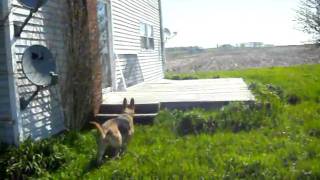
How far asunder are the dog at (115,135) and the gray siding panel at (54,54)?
5.16ft

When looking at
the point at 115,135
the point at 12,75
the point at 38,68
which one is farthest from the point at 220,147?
the point at 12,75

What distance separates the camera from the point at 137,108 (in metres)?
9.43

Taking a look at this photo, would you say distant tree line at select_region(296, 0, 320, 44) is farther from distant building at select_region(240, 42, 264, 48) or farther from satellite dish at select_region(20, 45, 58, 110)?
distant building at select_region(240, 42, 264, 48)

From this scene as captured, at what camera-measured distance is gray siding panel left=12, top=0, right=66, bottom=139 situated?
7516 mm

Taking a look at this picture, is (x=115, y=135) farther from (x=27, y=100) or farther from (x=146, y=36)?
(x=146, y=36)

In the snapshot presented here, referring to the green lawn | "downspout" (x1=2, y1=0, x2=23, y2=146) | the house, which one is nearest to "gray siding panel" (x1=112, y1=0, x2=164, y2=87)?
the house

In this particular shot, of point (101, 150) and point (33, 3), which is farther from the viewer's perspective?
A: point (33, 3)

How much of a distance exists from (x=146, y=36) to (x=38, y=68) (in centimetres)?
1079

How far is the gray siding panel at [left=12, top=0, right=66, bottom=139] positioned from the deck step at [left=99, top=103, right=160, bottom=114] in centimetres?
103

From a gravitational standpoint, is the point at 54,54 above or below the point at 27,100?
above

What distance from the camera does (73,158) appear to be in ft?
23.0

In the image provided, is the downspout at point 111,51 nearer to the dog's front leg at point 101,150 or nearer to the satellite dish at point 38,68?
the satellite dish at point 38,68

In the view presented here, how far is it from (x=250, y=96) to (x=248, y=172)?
4.22m

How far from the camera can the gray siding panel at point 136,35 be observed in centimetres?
1348
